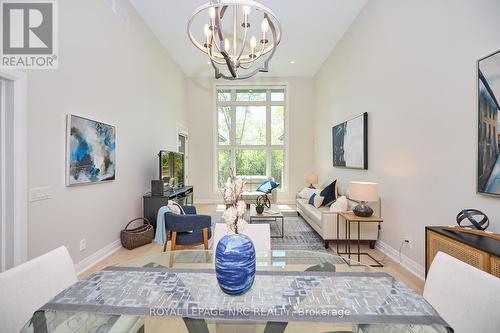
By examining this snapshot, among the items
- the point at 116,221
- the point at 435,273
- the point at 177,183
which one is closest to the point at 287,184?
the point at 177,183

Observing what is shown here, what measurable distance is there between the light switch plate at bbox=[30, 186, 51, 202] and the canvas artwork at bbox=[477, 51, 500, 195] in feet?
13.1

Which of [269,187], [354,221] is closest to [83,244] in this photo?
[354,221]

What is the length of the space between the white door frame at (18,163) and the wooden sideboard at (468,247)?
11.8 feet

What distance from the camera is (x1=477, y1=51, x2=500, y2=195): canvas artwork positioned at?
1.80 metres

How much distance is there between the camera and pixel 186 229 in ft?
9.22

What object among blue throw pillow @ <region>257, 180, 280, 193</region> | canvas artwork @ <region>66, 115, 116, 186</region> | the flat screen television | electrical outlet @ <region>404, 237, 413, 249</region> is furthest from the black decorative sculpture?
blue throw pillow @ <region>257, 180, 280, 193</region>

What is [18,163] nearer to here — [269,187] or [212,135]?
[269,187]

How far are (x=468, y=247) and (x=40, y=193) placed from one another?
3.64 meters

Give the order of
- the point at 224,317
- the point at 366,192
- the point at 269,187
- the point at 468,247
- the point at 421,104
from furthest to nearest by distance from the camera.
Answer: the point at 269,187 < the point at 366,192 < the point at 421,104 < the point at 468,247 < the point at 224,317

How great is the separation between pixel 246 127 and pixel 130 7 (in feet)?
14.5

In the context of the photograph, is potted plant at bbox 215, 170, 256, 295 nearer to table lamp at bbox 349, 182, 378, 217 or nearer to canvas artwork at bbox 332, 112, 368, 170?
table lamp at bbox 349, 182, 378, 217

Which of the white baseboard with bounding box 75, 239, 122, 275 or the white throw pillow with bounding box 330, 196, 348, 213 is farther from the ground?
the white throw pillow with bounding box 330, 196, 348, 213

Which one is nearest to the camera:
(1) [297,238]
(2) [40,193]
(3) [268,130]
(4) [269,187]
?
(2) [40,193]

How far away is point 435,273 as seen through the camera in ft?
3.97
